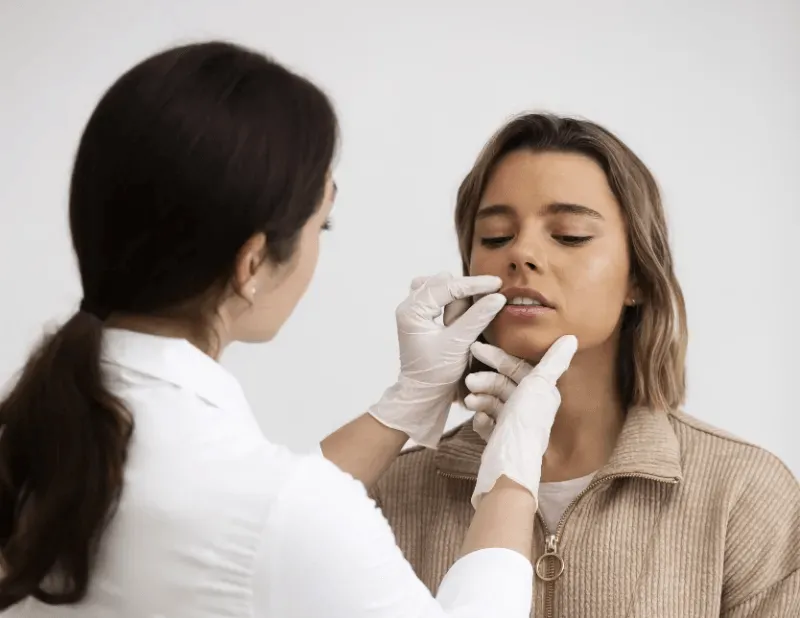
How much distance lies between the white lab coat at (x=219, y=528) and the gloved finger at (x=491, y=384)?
22.7 inches

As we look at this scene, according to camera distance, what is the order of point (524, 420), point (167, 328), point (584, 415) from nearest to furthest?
point (167, 328) < point (524, 420) < point (584, 415)

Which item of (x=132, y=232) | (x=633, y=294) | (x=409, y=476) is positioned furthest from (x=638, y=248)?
(x=132, y=232)

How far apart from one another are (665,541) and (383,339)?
92 centimetres

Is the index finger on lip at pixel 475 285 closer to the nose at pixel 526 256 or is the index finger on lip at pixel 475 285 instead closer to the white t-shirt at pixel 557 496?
the nose at pixel 526 256

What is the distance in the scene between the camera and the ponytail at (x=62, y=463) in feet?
3.20

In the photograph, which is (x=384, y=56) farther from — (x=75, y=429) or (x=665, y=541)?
(x=75, y=429)

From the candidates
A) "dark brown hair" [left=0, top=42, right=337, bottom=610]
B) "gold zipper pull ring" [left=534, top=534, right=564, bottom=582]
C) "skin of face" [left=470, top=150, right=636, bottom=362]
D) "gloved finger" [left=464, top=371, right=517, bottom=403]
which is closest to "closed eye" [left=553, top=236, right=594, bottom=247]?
"skin of face" [left=470, top=150, right=636, bottom=362]

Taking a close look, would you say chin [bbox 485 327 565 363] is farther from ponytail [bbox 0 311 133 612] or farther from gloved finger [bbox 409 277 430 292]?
ponytail [bbox 0 311 133 612]

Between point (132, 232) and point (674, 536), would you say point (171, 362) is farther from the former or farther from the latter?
point (674, 536)

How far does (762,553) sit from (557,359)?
1.30 ft

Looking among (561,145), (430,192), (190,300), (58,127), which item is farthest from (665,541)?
(58,127)

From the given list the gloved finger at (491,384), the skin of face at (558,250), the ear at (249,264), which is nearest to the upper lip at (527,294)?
the skin of face at (558,250)

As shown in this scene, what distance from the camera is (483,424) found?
5.32 ft

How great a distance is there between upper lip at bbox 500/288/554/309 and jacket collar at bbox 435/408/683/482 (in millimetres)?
228
